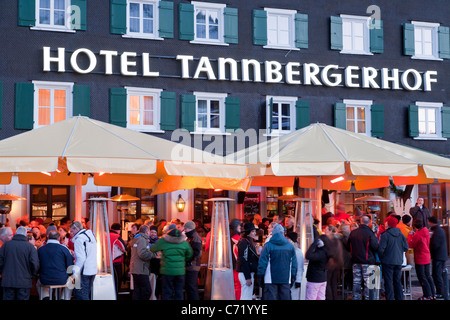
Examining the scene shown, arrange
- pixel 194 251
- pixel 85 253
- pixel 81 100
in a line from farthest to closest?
pixel 81 100, pixel 194 251, pixel 85 253

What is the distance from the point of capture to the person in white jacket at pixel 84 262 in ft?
33.9

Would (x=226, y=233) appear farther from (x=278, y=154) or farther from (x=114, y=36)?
(x=114, y=36)

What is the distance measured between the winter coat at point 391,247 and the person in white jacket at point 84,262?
5120 millimetres

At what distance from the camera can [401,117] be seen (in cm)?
2531

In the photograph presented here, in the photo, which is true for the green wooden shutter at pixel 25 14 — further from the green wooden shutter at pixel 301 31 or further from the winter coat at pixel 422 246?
the winter coat at pixel 422 246

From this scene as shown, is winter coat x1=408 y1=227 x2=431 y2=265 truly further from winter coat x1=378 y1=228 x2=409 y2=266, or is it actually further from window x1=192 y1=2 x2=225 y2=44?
window x1=192 y1=2 x2=225 y2=44

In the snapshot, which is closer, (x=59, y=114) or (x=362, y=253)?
(x=362, y=253)

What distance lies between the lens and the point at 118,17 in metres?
22.2

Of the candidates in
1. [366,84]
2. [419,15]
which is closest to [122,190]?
[366,84]

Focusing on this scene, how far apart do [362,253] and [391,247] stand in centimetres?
60

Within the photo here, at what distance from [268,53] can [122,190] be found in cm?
703

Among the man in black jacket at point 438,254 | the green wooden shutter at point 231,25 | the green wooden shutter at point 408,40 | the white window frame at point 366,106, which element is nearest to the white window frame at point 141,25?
the green wooden shutter at point 231,25

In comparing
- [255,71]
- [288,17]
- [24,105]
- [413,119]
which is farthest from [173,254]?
[413,119]

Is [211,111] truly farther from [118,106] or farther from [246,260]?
[246,260]
